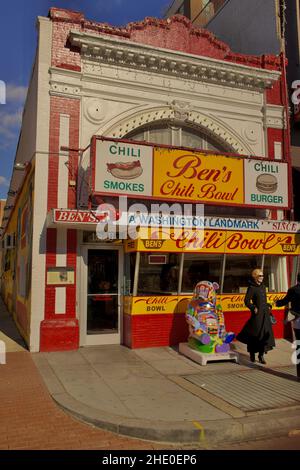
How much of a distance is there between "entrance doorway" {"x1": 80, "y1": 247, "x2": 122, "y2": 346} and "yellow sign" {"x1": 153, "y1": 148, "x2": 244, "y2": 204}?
199cm

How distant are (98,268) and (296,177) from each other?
24.5 ft

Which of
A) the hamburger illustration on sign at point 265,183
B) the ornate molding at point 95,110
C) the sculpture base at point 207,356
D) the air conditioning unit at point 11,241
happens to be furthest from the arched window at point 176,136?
the air conditioning unit at point 11,241

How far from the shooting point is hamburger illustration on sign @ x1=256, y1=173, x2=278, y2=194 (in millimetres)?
10969

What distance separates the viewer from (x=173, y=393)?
6488 mm

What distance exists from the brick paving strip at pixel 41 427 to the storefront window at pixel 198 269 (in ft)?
14.5

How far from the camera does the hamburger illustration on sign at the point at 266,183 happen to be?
432 inches

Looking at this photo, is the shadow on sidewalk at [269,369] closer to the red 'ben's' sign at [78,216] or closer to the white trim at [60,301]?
the white trim at [60,301]

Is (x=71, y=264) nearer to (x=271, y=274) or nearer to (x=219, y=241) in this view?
(x=219, y=241)

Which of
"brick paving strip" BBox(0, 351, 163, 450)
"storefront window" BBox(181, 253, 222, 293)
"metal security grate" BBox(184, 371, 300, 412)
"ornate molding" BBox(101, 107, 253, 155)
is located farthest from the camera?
"ornate molding" BBox(101, 107, 253, 155)

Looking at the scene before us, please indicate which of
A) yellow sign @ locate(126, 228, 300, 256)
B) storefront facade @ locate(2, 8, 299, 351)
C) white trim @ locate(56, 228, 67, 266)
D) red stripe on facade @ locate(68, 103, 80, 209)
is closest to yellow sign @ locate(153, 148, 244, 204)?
storefront facade @ locate(2, 8, 299, 351)

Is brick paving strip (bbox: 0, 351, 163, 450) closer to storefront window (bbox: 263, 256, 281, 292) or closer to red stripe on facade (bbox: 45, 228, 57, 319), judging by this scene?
red stripe on facade (bbox: 45, 228, 57, 319)

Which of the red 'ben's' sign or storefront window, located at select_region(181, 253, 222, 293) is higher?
the red 'ben's' sign

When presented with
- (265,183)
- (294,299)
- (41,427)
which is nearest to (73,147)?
(265,183)

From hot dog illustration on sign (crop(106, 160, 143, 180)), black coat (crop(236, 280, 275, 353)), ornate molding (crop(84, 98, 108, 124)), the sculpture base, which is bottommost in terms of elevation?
the sculpture base
